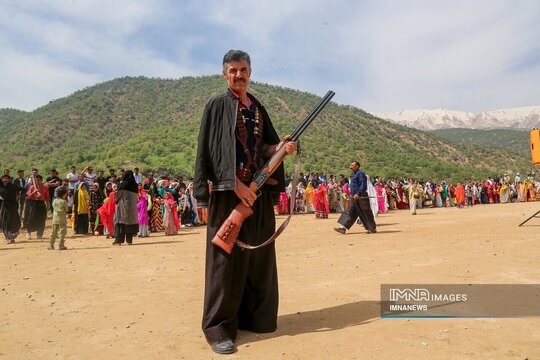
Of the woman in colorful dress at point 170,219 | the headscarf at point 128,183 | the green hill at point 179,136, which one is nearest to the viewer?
the headscarf at point 128,183

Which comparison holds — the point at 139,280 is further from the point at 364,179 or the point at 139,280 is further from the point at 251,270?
the point at 364,179

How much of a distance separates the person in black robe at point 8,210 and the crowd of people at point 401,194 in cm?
991

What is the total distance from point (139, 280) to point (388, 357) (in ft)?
13.4

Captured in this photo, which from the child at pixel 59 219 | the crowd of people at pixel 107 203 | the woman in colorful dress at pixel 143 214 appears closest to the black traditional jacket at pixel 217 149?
the crowd of people at pixel 107 203

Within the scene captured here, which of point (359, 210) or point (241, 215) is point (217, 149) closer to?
point (241, 215)

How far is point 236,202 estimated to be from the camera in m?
3.65

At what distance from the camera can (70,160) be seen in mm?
46281

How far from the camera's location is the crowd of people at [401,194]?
67.5 feet

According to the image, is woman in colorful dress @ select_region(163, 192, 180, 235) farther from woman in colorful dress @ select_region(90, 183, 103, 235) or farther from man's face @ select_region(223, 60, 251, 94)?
man's face @ select_region(223, 60, 251, 94)

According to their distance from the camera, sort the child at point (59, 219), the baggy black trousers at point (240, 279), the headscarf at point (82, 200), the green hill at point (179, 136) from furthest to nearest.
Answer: the green hill at point (179, 136), the headscarf at point (82, 200), the child at point (59, 219), the baggy black trousers at point (240, 279)

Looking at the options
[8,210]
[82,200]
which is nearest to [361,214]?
[82,200]

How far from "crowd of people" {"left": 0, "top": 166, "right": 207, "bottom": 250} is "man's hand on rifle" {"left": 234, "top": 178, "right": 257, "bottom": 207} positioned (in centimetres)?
807

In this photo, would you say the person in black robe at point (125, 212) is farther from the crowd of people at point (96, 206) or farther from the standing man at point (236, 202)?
the standing man at point (236, 202)

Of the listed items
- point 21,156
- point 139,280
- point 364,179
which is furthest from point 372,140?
point 139,280
